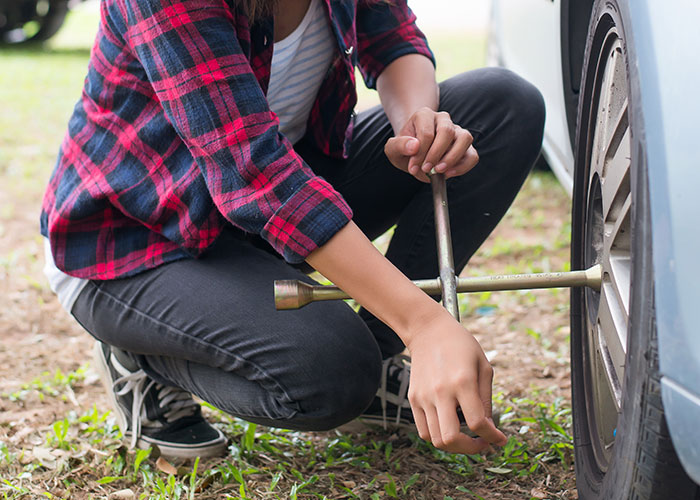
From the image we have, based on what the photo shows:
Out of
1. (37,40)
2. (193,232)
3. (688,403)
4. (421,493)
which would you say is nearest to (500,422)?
(421,493)

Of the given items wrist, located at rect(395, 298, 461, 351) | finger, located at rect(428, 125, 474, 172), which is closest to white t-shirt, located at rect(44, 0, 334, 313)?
finger, located at rect(428, 125, 474, 172)

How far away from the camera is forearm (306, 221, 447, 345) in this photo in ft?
3.35

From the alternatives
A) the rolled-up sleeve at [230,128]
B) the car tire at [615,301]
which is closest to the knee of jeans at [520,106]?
the car tire at [615,301]

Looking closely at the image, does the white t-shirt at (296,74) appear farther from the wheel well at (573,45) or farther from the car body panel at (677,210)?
the car body panel at (677,210)

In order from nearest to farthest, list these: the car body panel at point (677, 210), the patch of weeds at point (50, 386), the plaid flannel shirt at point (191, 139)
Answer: the car body panel at point (677, 210)
the plaid flannel shirt at point (191, 139)
the patch of weeds at point (50, 386)

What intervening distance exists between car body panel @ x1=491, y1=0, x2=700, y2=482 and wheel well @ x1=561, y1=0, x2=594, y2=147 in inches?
26.4

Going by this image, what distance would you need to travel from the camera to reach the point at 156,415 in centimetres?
161

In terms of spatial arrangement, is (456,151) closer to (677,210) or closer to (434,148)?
(434,148)

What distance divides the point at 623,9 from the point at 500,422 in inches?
36.2

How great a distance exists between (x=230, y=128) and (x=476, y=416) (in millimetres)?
515

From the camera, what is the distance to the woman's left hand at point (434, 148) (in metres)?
1.26

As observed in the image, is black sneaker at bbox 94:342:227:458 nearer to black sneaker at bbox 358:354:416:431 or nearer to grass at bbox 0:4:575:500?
grass at bbox 0:4:575:500

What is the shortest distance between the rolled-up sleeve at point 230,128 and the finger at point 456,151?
236mm

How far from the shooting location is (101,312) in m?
1.45
